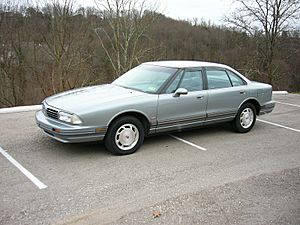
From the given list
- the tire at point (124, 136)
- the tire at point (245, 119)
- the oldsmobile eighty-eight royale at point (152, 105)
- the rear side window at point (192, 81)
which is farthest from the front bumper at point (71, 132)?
the tire at point (245, 119)

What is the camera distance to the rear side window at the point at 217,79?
19.5 feet

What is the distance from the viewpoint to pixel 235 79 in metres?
6.41

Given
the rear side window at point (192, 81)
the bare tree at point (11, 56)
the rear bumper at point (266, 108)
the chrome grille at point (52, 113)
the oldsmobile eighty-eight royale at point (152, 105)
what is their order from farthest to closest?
the bare tree at point (11, 56) → the rear bumper at point (266, 108) → the rear side window at point (192, 81) → the chrome grille at point (52, 113) → the oldsmobile eighty-eight royale at point (152, 105)

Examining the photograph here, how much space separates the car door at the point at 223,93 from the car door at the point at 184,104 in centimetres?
19

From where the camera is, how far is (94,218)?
313 cm

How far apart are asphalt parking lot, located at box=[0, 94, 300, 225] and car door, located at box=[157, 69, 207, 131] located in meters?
0.41

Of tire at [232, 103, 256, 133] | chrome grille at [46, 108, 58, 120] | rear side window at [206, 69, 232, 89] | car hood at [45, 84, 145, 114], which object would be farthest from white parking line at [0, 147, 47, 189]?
tire at [232, 103, 256, 133]

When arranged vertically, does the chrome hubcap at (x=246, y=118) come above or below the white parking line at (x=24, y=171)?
above

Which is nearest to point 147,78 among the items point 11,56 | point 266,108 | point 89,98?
point 89,98

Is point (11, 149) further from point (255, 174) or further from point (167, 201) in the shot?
point (255, 174)

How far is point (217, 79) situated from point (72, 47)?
415 inches

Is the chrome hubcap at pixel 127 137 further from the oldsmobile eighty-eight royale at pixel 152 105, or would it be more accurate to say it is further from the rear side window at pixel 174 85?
the rear side window at pixel 174 85

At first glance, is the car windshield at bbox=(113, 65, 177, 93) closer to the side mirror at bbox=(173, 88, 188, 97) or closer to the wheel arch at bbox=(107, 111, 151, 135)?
the side mirror at bbox=(173, 88, 188, 97)

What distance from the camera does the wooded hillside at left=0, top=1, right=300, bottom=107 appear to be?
575 inches
